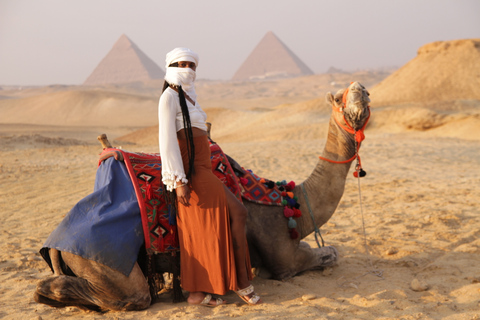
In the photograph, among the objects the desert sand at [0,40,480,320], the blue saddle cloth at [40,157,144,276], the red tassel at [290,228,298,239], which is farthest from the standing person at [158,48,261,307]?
the red tassel at [290,228,298,239]

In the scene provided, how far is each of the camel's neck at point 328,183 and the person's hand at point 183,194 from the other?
1342 mm

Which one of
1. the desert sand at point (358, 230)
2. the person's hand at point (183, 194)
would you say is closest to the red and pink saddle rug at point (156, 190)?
the person's hand at point (183, 194)

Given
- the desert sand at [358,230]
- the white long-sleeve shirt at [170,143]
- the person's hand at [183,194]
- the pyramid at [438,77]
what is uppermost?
the pyramid at [438,77]

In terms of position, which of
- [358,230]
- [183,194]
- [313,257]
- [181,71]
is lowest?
[358,230]

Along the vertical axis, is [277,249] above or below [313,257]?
above

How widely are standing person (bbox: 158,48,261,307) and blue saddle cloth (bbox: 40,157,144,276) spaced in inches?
15.2

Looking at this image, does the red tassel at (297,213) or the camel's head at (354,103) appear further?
the red tassel at (297,213)

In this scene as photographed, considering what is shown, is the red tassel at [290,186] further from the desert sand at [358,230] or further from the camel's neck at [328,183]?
the desert sand at [358,230]

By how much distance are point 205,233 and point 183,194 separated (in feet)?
1.28

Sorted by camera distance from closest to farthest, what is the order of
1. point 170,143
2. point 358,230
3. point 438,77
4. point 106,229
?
1. point 170,143
2. point 106,229
3. point 358,230
4. point 438,77

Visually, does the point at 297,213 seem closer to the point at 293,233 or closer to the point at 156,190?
the point at 293,233

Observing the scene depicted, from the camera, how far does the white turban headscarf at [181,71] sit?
3721mm

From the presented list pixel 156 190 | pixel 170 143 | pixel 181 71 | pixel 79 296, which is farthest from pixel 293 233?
pixel 79 296

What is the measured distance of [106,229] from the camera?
367 centimetres
